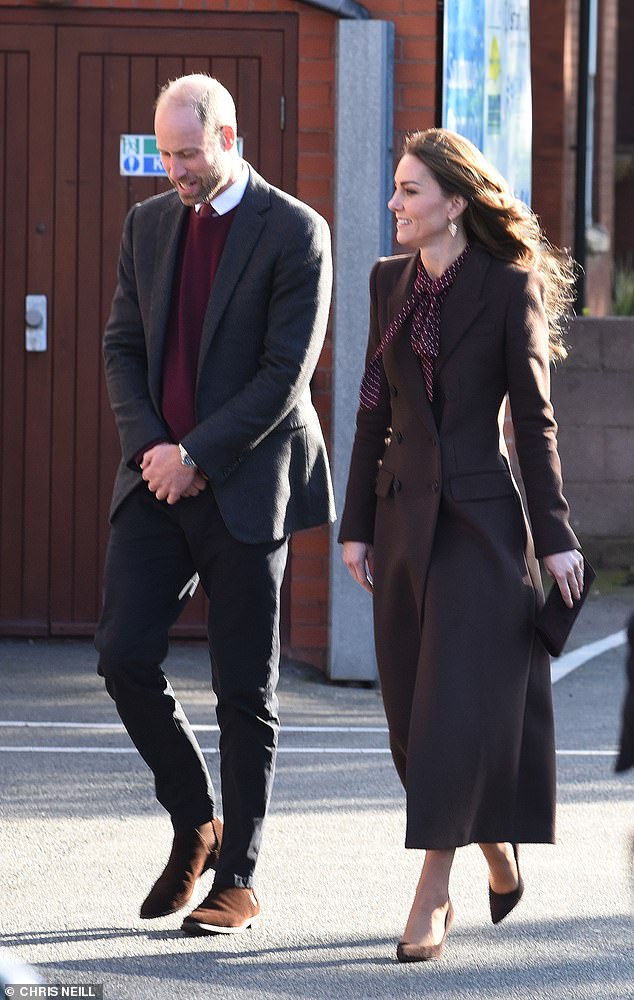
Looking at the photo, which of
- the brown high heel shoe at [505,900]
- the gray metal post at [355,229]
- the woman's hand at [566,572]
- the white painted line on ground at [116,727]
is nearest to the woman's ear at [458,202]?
the woman's hand at [566,572]

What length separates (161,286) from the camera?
4.48 metres

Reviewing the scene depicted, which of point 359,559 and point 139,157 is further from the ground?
point 139,157

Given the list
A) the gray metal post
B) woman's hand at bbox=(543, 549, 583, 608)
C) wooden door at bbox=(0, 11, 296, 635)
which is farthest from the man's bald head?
wooden door at bbox=(0, 11, 296, 635)

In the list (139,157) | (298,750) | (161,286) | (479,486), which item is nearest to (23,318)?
(139,157)

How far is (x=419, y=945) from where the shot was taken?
4.25 metres

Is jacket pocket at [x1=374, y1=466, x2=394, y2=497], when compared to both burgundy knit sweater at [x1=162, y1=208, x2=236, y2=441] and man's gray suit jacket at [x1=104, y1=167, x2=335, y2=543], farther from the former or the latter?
burgundy knit sweater at [x1=162, y1=208, x2=236, y2=441]

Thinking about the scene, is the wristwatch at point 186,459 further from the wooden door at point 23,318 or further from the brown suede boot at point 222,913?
the wooden door at point 23,318

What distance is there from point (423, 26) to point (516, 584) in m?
4.21

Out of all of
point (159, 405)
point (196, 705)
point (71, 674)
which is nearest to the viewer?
point (159, 405)

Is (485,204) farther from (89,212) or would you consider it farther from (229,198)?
(89,212)

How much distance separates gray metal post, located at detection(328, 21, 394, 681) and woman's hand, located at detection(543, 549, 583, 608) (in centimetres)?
355

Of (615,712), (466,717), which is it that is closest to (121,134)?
(615,712)

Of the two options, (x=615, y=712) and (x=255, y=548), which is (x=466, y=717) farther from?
(x=615, y=712)

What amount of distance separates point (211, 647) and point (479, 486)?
817mm
